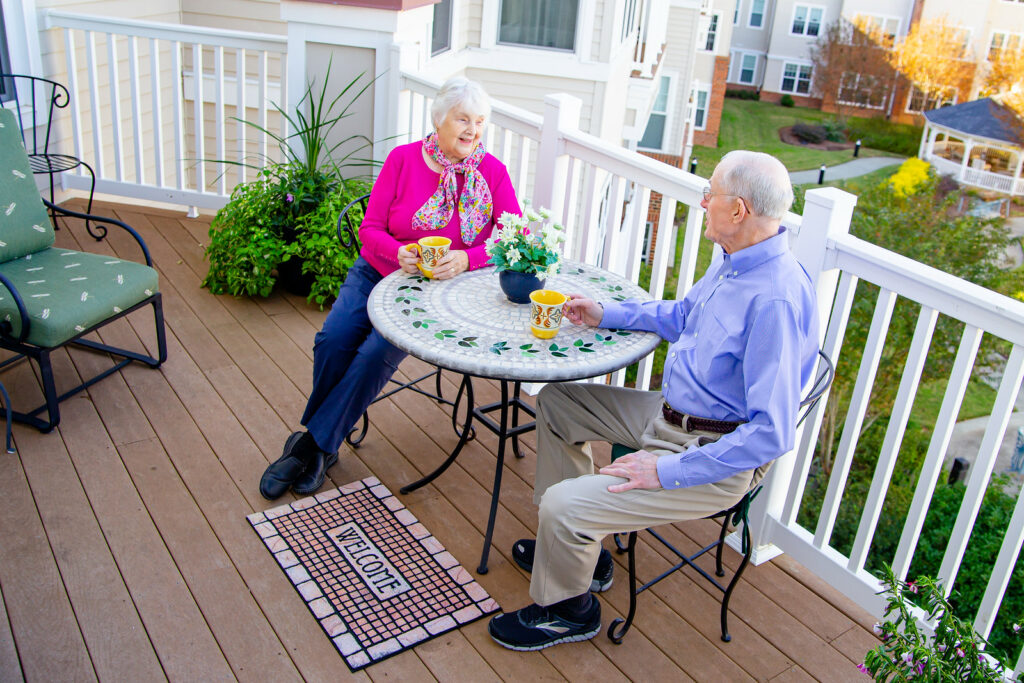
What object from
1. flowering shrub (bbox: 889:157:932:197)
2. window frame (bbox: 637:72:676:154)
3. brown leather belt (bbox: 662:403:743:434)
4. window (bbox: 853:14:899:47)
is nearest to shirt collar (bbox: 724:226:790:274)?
brown leather belt (bbox: 662:403:743:434)

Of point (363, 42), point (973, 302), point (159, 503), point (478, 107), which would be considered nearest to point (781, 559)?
point (973, 302)

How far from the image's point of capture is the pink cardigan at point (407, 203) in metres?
2.80

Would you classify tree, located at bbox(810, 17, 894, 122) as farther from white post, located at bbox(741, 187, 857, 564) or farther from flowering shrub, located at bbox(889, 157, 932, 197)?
white post, located at bbox(741, 187, 857, 564)

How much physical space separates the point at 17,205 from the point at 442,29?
4.14m

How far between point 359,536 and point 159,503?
0.66m

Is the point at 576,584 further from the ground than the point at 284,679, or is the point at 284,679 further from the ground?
the point at 576,584

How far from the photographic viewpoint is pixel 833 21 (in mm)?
30953

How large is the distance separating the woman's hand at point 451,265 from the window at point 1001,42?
2915 centimetres

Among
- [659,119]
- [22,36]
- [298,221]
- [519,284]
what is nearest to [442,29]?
[22,36]

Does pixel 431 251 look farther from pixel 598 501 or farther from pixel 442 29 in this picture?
pixel 442 29

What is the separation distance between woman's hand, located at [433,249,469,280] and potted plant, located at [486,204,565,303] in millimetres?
249

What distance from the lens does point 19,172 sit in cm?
327

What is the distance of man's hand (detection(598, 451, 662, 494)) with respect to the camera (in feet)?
6.64

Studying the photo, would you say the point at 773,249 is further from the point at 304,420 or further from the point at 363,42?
the point at 363,42
